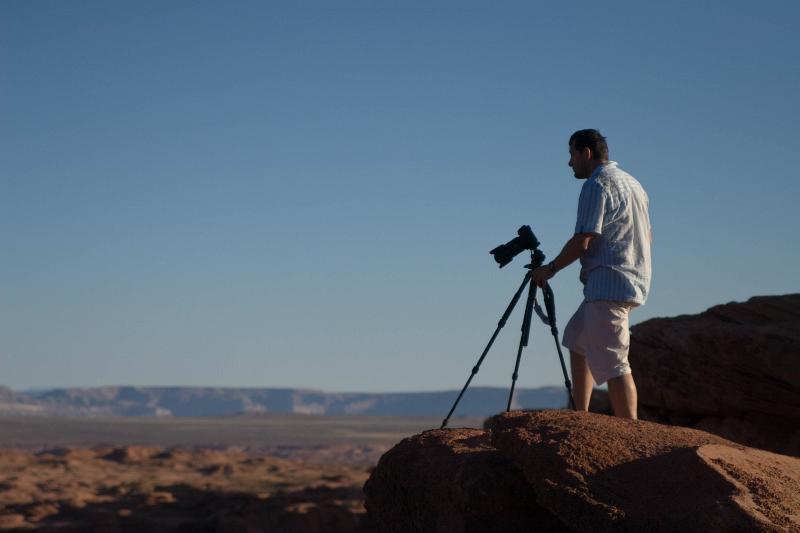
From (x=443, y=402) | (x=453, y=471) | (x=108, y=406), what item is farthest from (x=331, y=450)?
(x=108, y=406)

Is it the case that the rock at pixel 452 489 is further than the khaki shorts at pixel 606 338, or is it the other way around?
the khaki shorts at pixel 606 338

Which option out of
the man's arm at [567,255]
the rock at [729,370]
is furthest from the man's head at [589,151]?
the rock at [729,370]

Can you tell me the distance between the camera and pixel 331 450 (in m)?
55.6

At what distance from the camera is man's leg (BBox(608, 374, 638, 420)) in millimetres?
6184

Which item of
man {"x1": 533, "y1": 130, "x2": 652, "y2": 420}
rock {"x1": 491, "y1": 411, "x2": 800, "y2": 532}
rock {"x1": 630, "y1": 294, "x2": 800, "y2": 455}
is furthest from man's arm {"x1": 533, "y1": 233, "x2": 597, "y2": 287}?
rock {"x1": 630, "y1": 294, "x2": 800, "y2": 455}

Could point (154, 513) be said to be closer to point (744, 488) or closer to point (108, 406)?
point (744, 488)

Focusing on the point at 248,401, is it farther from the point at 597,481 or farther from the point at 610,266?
the point at 597,481

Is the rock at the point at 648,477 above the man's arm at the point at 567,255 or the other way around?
the other way around

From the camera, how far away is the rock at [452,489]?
18.2ft

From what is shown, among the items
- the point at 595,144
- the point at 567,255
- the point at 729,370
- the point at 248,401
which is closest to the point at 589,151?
the point at 595,144

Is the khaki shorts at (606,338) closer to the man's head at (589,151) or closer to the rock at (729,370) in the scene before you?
the man's head at (589,151)

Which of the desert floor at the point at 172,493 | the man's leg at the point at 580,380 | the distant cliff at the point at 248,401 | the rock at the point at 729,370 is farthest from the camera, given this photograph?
the distant cliff at the point at 248,401

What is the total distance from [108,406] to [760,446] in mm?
167275

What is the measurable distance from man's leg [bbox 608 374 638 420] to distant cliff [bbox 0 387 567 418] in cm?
14858
